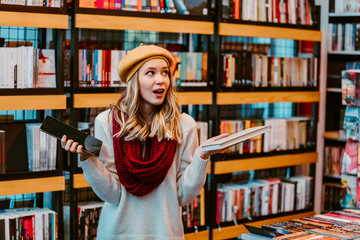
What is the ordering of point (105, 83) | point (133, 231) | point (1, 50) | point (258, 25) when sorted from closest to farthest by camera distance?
point (133, 231) → point (1, 50) → point (105, 83) → point (258, 25)

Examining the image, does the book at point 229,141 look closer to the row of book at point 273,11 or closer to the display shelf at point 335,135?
the row of book at point 273,11

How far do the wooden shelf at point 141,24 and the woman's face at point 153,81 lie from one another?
1.18 m

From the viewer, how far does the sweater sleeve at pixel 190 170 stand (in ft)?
7.88

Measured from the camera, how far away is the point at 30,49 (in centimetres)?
337

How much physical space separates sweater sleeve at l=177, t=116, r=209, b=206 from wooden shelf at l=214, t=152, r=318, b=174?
1.69 metres

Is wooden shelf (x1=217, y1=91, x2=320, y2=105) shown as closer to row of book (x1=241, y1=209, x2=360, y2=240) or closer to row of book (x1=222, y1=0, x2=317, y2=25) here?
row of book (x1=222, y1=0, x2=317, y2=25)

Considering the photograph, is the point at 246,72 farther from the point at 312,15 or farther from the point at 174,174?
the point at 174,174

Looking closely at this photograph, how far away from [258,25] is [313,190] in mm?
1509

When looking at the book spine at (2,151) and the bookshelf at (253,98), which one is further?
the bookshelf at (253,98)

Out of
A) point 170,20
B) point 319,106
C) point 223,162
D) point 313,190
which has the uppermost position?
point 170,20

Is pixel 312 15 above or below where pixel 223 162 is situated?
above

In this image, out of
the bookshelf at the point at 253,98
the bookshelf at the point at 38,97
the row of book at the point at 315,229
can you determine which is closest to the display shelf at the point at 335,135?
the bookshelf at the point at 253,98

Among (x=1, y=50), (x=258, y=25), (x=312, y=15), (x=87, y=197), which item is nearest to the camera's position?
(x=1, y=50)

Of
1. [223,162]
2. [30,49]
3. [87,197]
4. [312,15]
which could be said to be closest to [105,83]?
[30,49]
